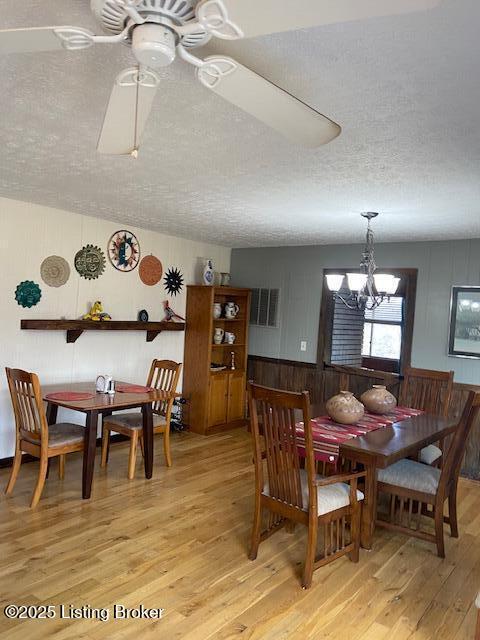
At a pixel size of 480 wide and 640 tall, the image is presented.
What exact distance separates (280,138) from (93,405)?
7.76 feet

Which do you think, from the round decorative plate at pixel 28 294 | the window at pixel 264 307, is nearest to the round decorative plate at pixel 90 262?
the round decorative plate at pixel 28 294

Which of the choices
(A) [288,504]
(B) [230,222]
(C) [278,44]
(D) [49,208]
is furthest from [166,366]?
(C) [278,44]

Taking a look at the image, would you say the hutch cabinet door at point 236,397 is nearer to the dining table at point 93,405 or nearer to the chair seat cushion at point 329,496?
the dining table at point 93,405

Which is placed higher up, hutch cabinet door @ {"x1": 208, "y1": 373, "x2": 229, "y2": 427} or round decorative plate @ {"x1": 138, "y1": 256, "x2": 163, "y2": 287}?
round decorative plate @ {"x1": 138, "y1": 256, "x2": 163, "y2": 287}

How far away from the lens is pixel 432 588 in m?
2.67

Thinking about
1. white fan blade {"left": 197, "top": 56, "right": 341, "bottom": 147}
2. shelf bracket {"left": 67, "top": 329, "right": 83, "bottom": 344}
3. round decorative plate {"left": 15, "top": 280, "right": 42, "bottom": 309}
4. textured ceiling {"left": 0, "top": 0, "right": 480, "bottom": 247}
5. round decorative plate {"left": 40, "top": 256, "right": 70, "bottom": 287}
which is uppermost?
textured ceiling {"left": 0, "top": 0, "right": 480, "bottom": 247}

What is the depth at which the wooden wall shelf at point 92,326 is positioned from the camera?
4187mm

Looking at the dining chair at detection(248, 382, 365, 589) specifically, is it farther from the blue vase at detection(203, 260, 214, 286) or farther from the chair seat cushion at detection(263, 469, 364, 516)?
the blue vase at detection(203, 260, 214, 286)

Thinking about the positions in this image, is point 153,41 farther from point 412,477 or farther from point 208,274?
point 208,274

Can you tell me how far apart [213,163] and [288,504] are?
6.38ft

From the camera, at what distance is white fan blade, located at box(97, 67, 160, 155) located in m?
1.49

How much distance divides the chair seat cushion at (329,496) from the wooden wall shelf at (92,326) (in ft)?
8.05

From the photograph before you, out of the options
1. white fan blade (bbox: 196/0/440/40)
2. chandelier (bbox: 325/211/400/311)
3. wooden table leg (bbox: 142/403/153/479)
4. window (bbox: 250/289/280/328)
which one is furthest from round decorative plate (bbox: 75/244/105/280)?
white fan blade (bbox: 196/0/440/40)

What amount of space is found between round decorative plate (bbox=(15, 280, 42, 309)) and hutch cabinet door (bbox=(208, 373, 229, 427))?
216 centimetres
